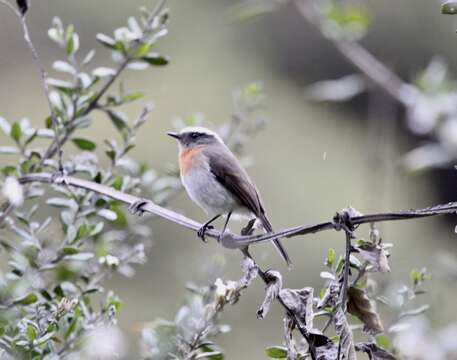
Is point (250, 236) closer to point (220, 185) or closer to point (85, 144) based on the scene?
point (85, 144)

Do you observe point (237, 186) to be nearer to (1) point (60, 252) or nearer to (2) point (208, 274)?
(2) point (208, 274)

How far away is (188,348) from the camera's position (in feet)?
7.51

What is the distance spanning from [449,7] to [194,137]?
8.29ft

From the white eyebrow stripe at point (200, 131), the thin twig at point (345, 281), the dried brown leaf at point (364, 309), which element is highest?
the white eyebrow stripe at point (200, 131)

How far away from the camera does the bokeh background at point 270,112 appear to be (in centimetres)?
937

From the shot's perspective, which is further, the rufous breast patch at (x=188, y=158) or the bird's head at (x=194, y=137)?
the bird's head at (x=194, y=137)

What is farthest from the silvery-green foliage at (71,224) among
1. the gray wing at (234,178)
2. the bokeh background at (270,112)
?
the bokeh background at (270,112)

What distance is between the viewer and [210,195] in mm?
3576

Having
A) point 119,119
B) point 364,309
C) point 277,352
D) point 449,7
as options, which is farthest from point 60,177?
point 449,7

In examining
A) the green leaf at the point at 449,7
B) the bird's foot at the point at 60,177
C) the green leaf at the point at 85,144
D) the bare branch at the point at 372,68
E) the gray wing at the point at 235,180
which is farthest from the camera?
the gray wing at the point at 235,180

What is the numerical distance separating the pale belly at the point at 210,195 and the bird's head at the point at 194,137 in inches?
13.6

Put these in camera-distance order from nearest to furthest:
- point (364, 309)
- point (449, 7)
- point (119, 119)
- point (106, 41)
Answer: point (449, 7) < point (364, 309) < point (106, 41) < point (119, 119)

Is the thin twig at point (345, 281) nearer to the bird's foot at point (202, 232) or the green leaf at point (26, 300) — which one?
the bird's foot at point (202, 232)

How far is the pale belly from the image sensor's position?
11.6 feet
